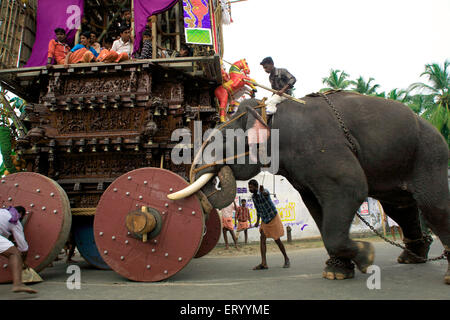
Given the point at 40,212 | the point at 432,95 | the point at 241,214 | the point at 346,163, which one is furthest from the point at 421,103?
the point at 40,212

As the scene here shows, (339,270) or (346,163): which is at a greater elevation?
(346,163)

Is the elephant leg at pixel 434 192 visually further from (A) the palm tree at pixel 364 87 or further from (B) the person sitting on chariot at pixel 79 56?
(A) the palm tree at pixel 364 87

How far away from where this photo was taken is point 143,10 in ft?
20.4

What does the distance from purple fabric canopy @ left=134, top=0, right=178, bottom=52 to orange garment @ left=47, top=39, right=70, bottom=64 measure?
139cm

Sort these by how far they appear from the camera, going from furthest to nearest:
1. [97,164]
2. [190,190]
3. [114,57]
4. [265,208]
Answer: [265,208], [114,57], [97,164], [190,190]

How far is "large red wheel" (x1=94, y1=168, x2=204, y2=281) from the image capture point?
3.81 m

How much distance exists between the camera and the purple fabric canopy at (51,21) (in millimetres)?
6516

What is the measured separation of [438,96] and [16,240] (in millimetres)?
28885

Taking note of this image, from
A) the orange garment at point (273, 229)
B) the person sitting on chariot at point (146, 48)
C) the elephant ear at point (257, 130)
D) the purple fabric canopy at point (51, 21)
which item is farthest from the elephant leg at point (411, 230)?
the purple fabric canopy at point (51, 21)

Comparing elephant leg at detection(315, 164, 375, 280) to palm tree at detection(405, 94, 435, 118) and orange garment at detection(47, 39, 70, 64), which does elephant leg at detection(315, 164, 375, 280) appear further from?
palm tree at detection(405, 94, 435, 118)

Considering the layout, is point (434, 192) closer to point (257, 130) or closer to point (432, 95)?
point (257, 130)

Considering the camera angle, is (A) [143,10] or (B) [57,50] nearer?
(B) [57,50]

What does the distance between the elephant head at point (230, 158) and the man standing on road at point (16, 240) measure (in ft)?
5.98

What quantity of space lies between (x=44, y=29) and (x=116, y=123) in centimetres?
323
